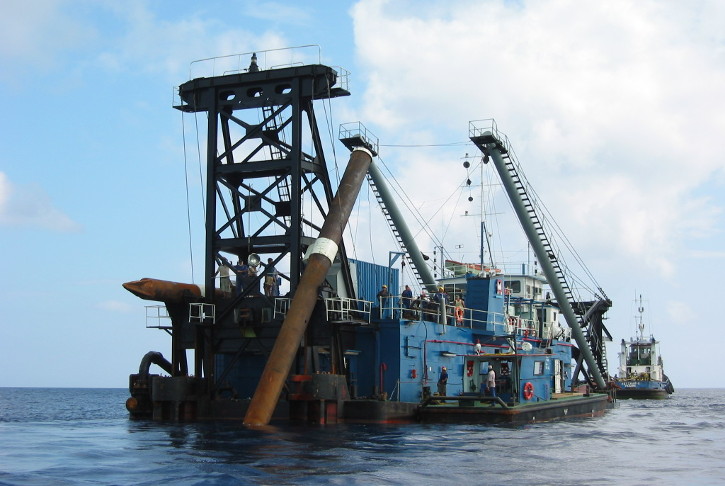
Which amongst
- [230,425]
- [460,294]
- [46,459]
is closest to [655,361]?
[460,294]

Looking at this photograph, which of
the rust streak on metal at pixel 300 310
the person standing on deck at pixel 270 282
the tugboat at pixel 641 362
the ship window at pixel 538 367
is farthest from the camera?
the tugboat at pixel 641 362

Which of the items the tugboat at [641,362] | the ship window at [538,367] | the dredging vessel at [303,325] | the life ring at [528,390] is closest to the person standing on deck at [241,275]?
the dredging vessel at [303,325]

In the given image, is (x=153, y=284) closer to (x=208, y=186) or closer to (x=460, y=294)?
(x=208, y=186)

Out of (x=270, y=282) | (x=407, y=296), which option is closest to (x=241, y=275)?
(x=270, y=282)

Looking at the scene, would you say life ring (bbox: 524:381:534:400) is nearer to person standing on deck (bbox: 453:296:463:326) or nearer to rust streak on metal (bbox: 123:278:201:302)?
person standing on deck (bbox: 453:296:463:326)

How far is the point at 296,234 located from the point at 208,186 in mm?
4769

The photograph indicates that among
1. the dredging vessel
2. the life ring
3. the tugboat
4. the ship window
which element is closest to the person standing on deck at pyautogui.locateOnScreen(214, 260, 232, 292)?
the dredging vessel

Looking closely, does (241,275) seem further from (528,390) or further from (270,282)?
(528,390)

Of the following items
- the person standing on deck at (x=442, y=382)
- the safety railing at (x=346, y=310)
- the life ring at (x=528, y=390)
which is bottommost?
the life ring at (x=528, y=390)

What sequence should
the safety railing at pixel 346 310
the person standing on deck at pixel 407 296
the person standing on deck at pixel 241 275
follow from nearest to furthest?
1. the safety railing at pixel 346 310
2. the person standing on deck at pixel 241 275
3. the person standing on deck at pixel 407 296

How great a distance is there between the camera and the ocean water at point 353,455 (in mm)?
20266

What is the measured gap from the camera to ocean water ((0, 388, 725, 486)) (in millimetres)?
20266

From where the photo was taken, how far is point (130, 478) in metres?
19.7

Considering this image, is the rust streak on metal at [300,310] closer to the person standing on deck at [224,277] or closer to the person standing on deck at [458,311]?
the person standing on deck at [224,277]
